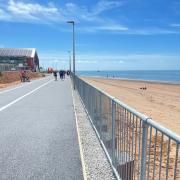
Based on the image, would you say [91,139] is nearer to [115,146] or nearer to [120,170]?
[115,146]

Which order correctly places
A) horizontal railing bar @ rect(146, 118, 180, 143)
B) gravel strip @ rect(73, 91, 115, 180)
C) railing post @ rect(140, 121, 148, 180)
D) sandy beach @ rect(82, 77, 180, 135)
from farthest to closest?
sandy beach @ rect(82, 77, 180, 135)
gravel strip @ rect(73, 91, 115, 180)
railing post @ rect(140, 121, 148, 180)
horizontal railing bar @ rect(146, 118, 180, 143)

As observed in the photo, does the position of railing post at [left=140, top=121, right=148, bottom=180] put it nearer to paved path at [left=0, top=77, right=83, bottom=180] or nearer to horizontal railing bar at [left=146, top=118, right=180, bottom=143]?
horizontal railing bar at [left=146, top=118, right=180, bottom=143]

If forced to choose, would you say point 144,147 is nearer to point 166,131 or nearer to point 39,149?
point 166,131

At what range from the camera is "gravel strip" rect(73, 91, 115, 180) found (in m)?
5.83

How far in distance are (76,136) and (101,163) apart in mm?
2646

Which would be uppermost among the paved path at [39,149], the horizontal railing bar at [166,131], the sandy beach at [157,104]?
the horizontal railing bar at [166,131]

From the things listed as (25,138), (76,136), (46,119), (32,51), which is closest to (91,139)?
(76,136)

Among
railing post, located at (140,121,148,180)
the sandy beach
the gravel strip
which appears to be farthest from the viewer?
the sandy beach

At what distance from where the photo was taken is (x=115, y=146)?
612cm

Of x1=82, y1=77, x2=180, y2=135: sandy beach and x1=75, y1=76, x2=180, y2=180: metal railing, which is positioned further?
x1=82, y1=77, x2=180, y2=135: sandy beach

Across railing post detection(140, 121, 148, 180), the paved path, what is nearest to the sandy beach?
the paved path

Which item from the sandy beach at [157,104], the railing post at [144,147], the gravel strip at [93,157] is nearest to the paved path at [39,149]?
the gravel strip at [93,157]

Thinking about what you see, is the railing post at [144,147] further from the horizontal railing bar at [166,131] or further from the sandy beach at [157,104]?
the sandy beach at [157,104]

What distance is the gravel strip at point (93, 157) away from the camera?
19.1ft
